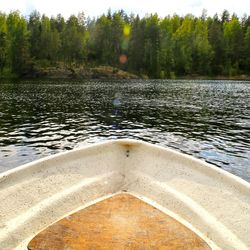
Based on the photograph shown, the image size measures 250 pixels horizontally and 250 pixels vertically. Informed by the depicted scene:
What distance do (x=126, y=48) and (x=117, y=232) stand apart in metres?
120

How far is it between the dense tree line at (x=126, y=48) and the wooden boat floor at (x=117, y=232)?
107m

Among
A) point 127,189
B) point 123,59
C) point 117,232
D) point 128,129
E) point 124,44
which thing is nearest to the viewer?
point 117,232

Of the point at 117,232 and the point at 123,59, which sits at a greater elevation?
the point at 123,59

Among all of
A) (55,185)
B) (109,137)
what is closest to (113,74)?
(109,137)

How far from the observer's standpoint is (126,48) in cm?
12044

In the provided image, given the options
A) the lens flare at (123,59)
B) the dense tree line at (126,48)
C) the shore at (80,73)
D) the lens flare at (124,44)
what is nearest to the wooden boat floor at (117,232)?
the shore at (80,73)

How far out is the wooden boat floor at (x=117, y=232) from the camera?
4.73 m

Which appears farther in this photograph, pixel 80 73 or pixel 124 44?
pixel 124 44

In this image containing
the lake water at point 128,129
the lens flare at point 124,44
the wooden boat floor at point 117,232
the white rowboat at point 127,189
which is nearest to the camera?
the wooden boat floor at point 117,232

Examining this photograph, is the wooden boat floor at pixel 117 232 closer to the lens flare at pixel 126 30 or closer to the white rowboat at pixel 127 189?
the white rowboat at pixel 127 189

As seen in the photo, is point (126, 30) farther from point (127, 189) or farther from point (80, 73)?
point (127, 189)

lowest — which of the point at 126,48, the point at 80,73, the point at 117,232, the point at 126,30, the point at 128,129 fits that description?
the point at 128,129

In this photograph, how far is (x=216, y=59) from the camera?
4946 inches

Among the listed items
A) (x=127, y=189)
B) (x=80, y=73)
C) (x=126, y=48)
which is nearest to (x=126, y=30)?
(x=126, y=48)
